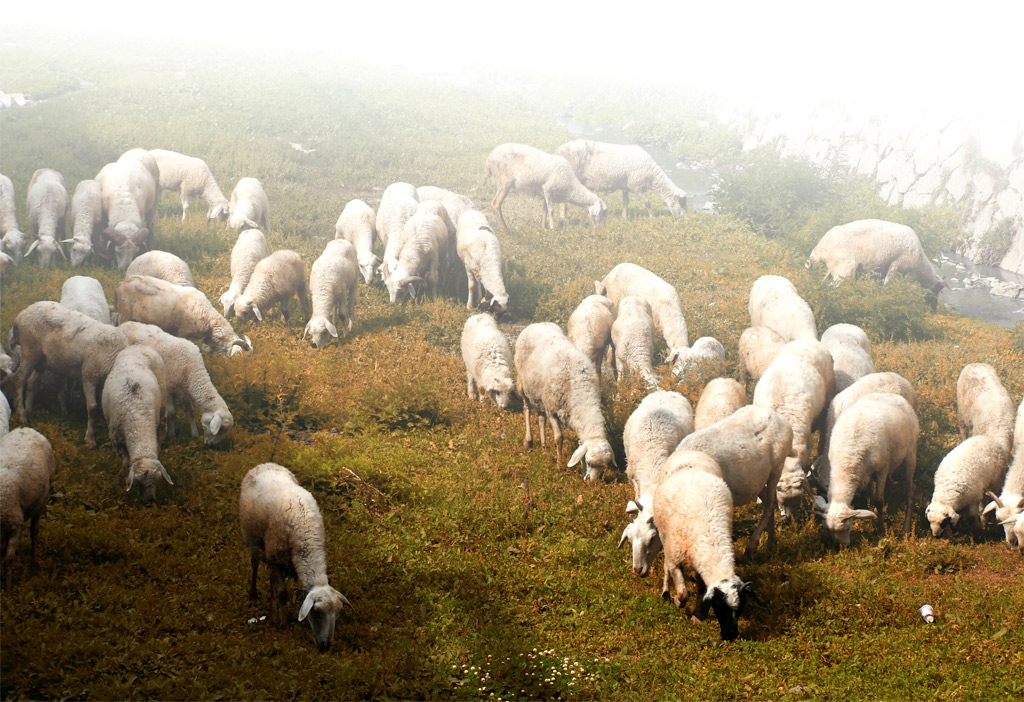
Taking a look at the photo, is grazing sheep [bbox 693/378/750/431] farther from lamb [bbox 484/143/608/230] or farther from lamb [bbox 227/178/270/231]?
lamb [bbox 227/178/270/231]

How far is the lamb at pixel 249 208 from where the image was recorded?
1880 cm

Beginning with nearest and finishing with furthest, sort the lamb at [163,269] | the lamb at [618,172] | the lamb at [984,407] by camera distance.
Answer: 1. the lamb at [984,407]
2. the lamb at [163,269]
3. the lamb at [618,172]

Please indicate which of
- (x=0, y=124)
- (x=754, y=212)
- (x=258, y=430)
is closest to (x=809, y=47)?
(x=754, y=212)

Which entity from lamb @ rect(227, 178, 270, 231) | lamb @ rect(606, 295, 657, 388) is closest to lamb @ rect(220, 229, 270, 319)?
lamb @ rect(227, 178, 270, 231)

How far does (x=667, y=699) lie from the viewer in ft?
20.7

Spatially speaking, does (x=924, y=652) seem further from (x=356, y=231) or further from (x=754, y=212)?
(x=754, y=212)

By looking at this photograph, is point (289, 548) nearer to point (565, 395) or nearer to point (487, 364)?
point (565, 395)

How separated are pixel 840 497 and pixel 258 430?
805 centimetres

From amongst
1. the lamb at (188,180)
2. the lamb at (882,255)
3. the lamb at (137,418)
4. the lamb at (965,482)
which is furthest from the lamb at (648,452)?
the lamb at (188,180)

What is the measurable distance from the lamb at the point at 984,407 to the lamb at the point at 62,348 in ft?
40.7

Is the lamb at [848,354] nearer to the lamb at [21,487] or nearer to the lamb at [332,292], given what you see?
the lamb at [332,292]

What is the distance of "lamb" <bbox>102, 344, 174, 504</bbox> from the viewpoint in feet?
28.2

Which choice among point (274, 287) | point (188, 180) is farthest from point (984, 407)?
point (188, 180)

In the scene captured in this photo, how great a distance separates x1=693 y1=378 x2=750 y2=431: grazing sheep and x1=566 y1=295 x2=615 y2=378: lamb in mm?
2632
